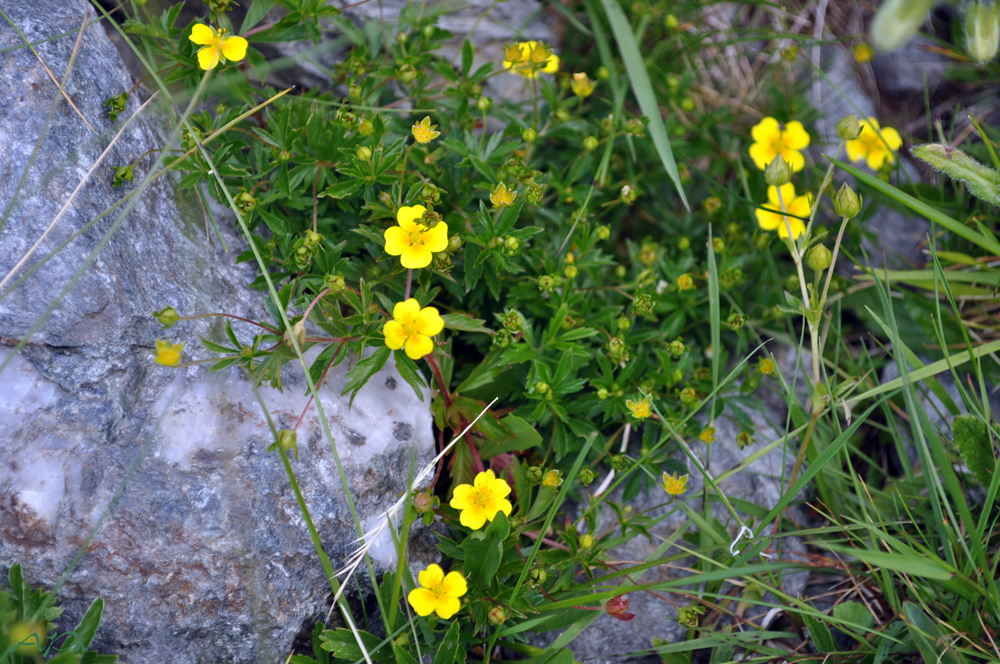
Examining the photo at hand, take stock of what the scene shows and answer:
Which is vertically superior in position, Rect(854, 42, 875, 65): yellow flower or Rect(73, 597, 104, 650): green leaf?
Rect(854, 42, 875, 65): yellow flower

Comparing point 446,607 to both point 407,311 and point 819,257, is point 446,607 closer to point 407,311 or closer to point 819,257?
point 407,311

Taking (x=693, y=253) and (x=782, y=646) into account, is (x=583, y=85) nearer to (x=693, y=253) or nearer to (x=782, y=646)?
(x=693, y=253)

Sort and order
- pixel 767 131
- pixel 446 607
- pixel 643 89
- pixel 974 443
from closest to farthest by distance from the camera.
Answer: pixel 446 607
pixel 974 443
pixel 643 89
pixel 767 131

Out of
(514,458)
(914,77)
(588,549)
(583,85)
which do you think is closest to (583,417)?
(514,458)

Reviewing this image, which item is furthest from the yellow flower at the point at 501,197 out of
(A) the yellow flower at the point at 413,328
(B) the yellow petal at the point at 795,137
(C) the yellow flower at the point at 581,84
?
(B) the yellow petal at the point at 795,137

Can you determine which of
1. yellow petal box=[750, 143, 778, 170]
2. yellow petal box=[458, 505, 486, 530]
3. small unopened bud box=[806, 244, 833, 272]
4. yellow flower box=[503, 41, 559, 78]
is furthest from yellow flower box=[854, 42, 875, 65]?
yellow petal box=[458, 505, 486, 530]

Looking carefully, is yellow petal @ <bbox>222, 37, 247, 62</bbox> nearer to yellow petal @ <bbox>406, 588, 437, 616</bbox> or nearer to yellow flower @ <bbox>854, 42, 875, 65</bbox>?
yellow petal @ <bbox>406, 588, 437, 616</bbox>

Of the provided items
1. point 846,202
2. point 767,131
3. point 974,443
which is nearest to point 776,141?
point 767,131
